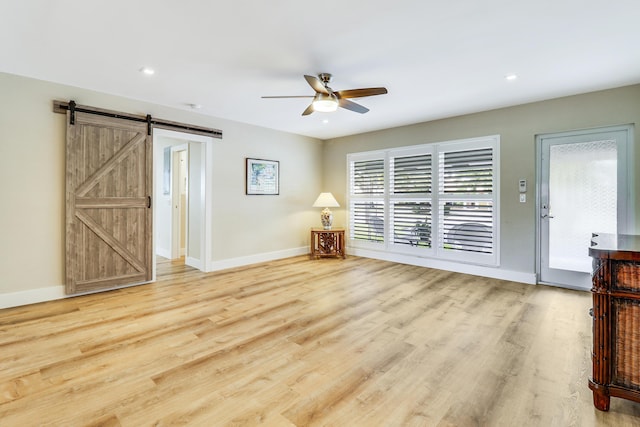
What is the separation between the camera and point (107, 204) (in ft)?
12.9

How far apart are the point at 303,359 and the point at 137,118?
3.90m

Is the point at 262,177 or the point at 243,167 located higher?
the point at 243,167

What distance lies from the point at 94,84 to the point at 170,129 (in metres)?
1.05

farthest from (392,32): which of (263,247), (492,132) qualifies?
(263,247)

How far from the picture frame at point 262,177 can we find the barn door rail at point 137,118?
0.80 meters

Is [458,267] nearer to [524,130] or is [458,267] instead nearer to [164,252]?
[524,130]

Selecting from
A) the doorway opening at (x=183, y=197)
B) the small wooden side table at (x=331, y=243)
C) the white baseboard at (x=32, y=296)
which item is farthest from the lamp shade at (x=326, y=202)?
the white baseboard at (x=32, y=296)

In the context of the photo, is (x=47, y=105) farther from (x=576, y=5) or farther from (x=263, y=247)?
(x=576, y=5)

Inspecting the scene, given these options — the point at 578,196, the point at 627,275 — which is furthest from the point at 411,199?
the point at 627,275

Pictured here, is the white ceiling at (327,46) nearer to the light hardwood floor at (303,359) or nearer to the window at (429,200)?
the window at (429,200)

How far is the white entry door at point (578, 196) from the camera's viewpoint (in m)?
3.67

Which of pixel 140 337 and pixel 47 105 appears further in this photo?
pixel 47 105

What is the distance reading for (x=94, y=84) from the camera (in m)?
3.63

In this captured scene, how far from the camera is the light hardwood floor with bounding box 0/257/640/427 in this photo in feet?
5.54
